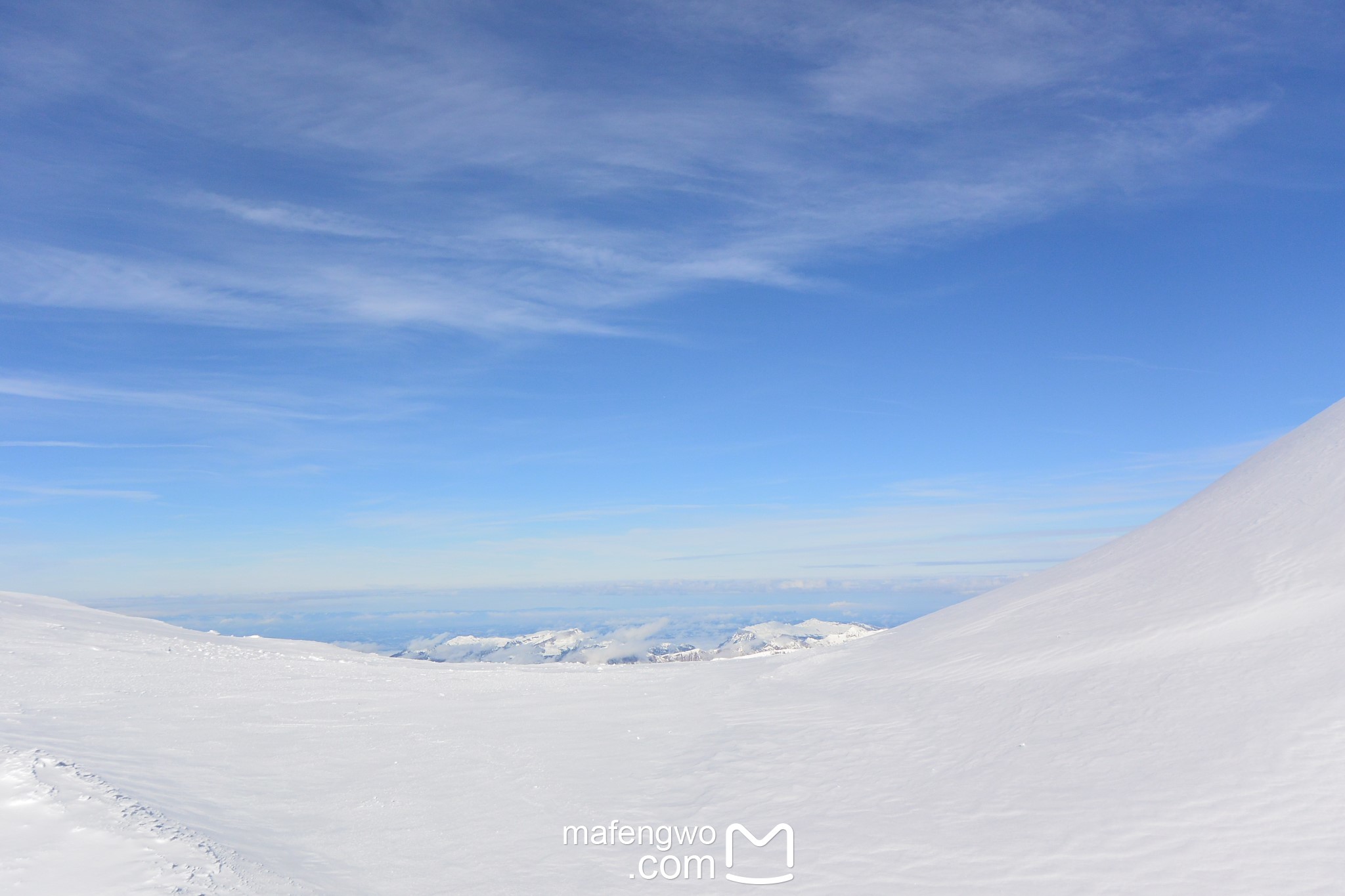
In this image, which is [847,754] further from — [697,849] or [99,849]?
[99,849]

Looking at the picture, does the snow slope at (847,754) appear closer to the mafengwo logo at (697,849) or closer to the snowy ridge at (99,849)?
the snowy ridge at (99,849)

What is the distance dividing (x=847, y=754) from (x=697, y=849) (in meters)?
3.65

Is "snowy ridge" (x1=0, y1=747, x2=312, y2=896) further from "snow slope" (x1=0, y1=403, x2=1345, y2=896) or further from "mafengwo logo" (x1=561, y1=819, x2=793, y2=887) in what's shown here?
"mafengwo logo" (x1=561, y1=819, x2=793, y2=887)

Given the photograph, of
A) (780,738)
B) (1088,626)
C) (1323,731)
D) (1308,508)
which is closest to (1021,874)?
(1323,731)

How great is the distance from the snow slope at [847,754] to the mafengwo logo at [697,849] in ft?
0.54

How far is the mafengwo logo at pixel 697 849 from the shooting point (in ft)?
28.0

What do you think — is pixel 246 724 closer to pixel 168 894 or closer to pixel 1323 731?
pixel 168 894

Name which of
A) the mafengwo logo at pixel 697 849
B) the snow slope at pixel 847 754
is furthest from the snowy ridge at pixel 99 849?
the mafengwo logo at pixel 697 849

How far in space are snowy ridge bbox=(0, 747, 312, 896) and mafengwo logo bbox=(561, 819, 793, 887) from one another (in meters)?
3.49

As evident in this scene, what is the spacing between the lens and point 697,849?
9.25 meters

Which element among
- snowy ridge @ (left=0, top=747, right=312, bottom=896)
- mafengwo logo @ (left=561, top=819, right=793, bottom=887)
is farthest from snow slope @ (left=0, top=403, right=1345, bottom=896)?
mafengwo logo @ (left=561, top=819, right=793, bottom=887)

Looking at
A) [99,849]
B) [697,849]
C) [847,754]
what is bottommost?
[697,849]

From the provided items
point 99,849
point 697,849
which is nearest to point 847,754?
point 697,849

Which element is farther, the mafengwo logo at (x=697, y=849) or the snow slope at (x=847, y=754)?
the mafengwo logo at (x=697, y=849)
